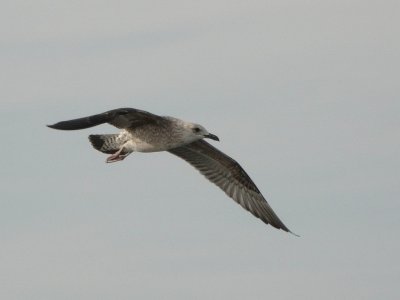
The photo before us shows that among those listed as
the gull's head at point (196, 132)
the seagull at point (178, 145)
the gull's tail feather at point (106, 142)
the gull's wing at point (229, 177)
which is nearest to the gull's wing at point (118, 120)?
Answer: the seagull at point (178, 145)

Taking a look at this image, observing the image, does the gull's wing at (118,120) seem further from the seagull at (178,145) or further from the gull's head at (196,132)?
the gull's head at (196,132)

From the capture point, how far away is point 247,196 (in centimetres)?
3219

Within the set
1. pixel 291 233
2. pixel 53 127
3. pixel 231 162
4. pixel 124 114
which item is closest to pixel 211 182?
pixel 231 162

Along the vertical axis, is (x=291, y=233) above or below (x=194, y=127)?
below

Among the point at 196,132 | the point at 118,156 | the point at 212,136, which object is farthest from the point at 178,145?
the point at 118,156

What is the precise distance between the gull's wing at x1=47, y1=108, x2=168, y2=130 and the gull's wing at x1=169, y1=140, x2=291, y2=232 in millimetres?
3246

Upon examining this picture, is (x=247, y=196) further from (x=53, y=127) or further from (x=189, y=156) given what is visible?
(x=53, y=127)

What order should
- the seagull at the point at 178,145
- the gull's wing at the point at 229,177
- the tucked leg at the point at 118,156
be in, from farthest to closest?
the gull's wing at the point at 229,177, the tucked leg at the point at 118,156, the seagull at the point at 178,145

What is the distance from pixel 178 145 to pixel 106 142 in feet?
5.73

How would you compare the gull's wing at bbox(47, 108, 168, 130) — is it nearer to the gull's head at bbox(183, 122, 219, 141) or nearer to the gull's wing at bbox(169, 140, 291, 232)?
the gull's head at bbox(183, 122, 219, 141)

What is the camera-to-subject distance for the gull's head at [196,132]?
28.7 meters

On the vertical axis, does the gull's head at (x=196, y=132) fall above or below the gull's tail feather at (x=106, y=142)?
above

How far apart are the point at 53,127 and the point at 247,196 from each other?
8235 mm

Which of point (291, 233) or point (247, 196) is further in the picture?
→ point (247, 196)
